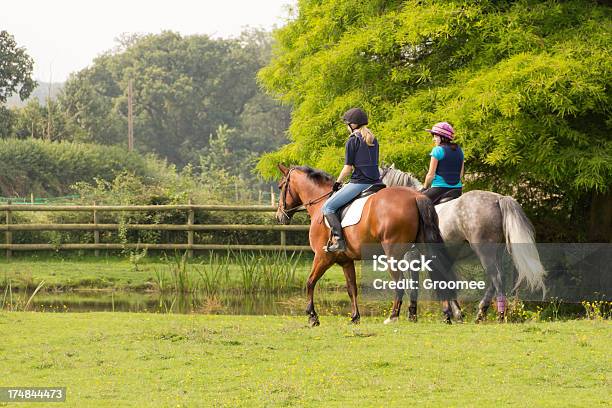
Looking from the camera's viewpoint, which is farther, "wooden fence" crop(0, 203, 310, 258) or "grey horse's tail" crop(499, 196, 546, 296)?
"wooden fence" crop(0, 203, 310, 258)

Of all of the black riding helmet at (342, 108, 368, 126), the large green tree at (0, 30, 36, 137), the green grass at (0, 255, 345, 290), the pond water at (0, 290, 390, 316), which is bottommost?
the pond water at (0, 290, 390, 316)

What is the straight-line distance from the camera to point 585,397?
23.6 feet

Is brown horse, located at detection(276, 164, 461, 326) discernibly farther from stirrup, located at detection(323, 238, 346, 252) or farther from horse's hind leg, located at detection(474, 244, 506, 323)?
horse's hind leg, located at detection(474, 244, 506, 323)

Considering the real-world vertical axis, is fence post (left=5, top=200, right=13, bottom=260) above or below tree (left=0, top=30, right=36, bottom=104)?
below

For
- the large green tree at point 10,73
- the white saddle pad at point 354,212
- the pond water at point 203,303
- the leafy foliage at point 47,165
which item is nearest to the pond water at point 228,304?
the pond water at point 203,303

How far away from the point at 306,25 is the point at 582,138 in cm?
611

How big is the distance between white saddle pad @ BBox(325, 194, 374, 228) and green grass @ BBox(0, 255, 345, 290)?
775 centimetres

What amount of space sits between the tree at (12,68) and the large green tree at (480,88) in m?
39.6

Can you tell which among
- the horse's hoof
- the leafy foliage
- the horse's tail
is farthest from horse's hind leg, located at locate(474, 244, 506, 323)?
the leafy foliage

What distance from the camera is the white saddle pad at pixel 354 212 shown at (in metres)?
11.1

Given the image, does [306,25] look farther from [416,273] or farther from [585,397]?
[585,397]

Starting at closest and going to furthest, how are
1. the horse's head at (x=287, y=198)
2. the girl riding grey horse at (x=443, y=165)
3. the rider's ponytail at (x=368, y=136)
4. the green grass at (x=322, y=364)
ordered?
1. the green grass at (x=322, y=364)
2. the rider's ponytail at (x=368, y=136)
3. the girl riding grey horse at (x=443, y=165)
4. the horse's head at (x=287, y=198)

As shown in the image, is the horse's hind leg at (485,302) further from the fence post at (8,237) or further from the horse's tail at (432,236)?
the fence post at (8,237)

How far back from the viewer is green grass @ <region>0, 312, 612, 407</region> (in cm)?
741
